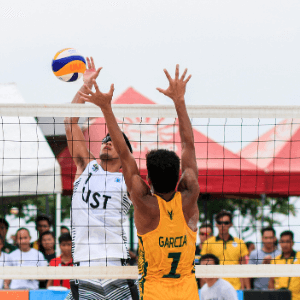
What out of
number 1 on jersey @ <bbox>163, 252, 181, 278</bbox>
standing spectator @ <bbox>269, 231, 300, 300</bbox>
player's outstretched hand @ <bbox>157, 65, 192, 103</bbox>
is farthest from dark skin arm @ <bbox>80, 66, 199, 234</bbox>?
standing spectator @ <bbox>269, 231, 300, 300</bbox>

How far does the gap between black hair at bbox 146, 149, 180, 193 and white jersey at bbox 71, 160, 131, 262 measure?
3.13 feet

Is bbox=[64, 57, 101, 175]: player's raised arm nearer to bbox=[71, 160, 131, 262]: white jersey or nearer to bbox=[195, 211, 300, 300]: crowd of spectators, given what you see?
bbox=[71, 160, 131, 262]: white jersey

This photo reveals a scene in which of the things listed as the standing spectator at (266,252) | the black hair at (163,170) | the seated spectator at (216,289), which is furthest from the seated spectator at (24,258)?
the black hair at (163,170)

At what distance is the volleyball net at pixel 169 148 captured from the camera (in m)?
4.16

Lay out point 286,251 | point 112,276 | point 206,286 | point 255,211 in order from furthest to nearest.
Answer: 1. point 255,211
2. point 286,251
3. point 206,286
4. point 112,276

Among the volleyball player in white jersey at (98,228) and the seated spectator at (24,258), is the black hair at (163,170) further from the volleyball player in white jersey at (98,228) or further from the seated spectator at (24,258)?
the seated spectator at (24,258)

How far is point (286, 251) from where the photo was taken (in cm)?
733

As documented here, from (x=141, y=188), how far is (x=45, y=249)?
16.7 feet

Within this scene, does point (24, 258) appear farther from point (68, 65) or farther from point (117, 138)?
point (117, 138)

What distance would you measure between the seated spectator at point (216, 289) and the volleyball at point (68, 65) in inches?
113

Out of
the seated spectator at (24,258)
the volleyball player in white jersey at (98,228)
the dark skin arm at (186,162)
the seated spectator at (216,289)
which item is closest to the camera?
the dark skin arm at (186,162)

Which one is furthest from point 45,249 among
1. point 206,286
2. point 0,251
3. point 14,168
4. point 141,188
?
point 141,188

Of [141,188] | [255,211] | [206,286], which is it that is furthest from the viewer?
[255,211]

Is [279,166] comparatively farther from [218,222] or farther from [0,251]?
[0,251]
